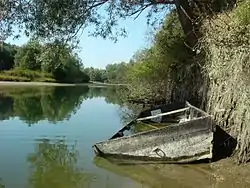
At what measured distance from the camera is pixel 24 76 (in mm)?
68875

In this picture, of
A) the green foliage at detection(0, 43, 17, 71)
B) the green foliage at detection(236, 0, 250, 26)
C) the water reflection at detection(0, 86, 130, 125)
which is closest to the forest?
the green foliage at detection(236, 0, 250, 26)

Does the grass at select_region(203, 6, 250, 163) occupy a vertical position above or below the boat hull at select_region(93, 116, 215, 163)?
above

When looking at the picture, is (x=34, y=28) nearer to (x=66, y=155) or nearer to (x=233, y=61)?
(x=66, y=155)

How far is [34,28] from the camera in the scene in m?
14.8

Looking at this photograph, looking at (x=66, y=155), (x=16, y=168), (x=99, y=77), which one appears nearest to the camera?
(x=16, y=168)

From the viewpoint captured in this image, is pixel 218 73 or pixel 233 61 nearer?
pixel 233 61

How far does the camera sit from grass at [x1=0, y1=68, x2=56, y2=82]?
64.0 meters

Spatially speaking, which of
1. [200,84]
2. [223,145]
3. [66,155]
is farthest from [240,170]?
[200,84]

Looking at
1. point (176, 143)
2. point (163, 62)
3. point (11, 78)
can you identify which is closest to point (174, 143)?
point (176, 143)

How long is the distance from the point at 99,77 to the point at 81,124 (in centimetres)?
11986

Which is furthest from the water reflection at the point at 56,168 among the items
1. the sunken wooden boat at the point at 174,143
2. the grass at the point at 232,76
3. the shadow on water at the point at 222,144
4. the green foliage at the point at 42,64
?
the green foliage at the point at 42,64

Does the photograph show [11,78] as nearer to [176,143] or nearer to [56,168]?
[56,168]

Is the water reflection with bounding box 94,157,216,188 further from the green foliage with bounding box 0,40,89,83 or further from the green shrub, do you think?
the green shrub

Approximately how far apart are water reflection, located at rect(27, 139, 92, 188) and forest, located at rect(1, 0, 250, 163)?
327cm
